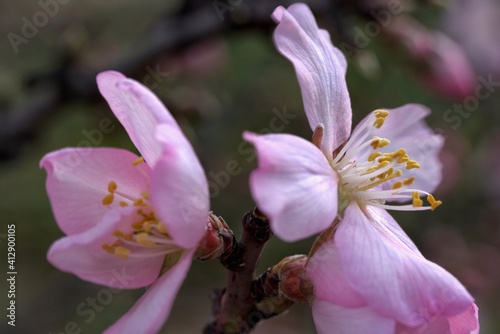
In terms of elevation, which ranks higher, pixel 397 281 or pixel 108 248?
pixel 108 248

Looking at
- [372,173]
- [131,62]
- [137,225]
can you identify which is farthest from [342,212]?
[131,62]

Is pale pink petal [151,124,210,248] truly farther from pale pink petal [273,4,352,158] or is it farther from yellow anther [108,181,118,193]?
pale pink petal [273,4,352,158]

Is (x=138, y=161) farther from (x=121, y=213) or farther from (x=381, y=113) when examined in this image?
(x=381, y=113)

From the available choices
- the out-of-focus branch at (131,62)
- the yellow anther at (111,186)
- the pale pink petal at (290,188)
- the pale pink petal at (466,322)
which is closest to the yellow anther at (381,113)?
the pale pink petal at (290,188)

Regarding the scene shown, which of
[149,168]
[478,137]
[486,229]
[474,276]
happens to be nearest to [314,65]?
[149,168]

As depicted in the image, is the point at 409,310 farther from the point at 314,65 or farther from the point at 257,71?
the point at 257,71

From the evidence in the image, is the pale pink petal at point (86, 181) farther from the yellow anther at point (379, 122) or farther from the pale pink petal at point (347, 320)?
the yellow anther at point (379, 122)

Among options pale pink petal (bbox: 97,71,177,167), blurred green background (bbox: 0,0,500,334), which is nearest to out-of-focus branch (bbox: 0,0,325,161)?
blurred green background (bbox: 0,0,500,334)
